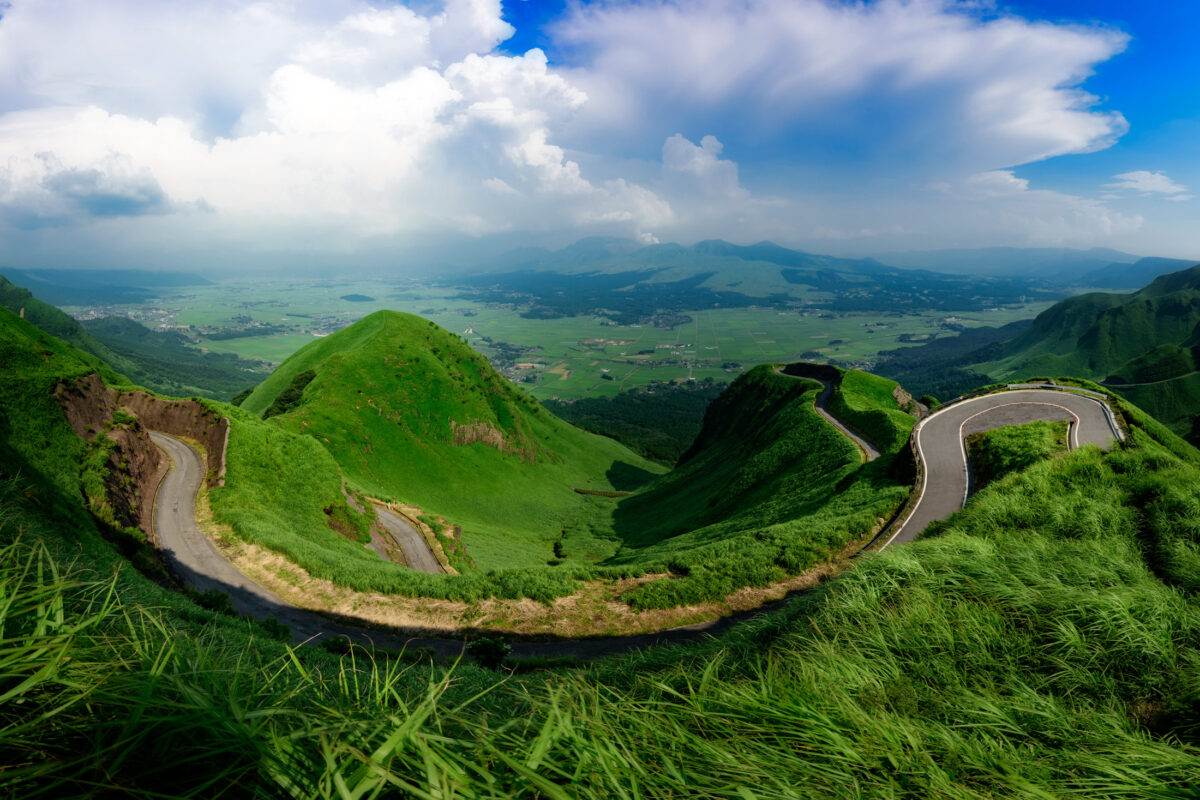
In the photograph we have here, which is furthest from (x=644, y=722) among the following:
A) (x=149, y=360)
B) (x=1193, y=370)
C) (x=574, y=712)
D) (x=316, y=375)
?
(x=149, y=360)

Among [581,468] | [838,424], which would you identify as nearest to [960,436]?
[838,424]

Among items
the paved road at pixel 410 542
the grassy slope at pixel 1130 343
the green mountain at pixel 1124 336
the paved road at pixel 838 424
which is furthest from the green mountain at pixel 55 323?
the green mountain at pixel 1124 336

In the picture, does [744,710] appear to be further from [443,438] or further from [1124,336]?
[1124,336]

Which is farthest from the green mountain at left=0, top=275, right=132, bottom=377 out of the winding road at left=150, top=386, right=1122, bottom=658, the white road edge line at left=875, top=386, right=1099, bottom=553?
the white road edge line at left=875, top=386, right=1099, bottom=553

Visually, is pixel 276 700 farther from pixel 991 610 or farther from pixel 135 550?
pixel 135 550

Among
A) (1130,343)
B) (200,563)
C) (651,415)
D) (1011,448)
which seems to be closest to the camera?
(200,563)

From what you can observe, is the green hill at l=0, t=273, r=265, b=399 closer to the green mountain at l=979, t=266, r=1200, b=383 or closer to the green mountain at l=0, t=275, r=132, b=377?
the green mountain at l=0, t=275, r=132, b=377
